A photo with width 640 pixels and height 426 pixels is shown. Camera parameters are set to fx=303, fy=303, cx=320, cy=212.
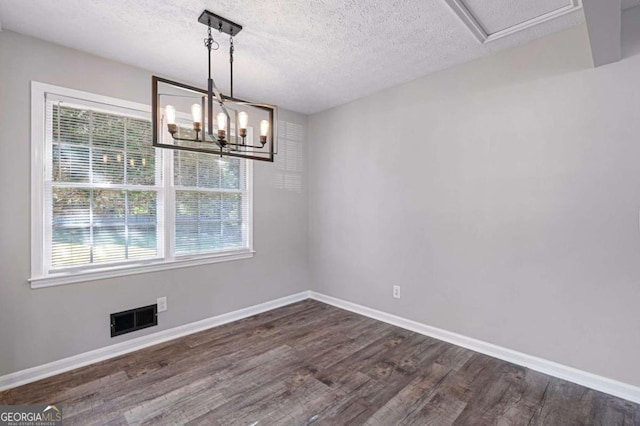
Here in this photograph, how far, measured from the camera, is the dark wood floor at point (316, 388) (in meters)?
1.95

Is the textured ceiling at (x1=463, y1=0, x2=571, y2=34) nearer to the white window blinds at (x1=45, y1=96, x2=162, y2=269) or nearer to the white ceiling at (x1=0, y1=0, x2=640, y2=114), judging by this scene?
the white ceiling at (x1=0, y1=0, x2=640, y2=114)

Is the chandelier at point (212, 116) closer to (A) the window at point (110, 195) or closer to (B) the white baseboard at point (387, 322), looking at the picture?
(A) the window at point (110, 195)

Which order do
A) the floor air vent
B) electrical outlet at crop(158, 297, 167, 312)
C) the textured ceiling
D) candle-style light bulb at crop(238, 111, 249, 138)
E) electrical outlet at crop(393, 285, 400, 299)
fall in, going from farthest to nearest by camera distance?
electrical outlet at crop(393, 285, 400, 299)
electrical outlet at crop(158, 297, 167, 312)
the floor air vent
candle-style light bulb at crop(238, 111, 249, 138)
the textured ceiling

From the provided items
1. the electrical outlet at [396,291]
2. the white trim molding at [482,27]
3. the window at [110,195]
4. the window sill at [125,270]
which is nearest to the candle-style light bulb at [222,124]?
the window at [110,195]

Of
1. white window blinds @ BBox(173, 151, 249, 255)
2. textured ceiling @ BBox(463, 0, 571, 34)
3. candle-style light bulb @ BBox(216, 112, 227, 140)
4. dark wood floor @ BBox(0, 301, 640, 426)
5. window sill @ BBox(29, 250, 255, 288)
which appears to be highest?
textured ceiling @ BBox(463, 0, 571, 34)

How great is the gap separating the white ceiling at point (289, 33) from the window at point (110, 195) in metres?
0.51

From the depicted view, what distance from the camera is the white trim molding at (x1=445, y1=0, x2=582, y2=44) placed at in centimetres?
202

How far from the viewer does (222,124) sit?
1934 mm

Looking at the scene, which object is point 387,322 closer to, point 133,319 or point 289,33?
point 133,319

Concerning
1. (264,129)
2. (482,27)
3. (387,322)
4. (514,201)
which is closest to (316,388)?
(387,322)

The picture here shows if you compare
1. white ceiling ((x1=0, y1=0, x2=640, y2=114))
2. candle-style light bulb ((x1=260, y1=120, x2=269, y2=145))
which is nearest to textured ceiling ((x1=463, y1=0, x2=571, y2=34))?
white ceiling ((x1=0, y1=0, x2=640, y2=114))

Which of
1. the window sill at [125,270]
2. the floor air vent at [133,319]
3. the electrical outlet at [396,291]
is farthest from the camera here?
the electrical outlet at [396,291]

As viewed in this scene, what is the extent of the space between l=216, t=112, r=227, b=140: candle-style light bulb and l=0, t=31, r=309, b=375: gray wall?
150cm

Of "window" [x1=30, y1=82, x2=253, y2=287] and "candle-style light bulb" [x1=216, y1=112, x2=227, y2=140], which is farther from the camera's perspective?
"window" [x1=30, y1=82, x2=253, y2=287]
